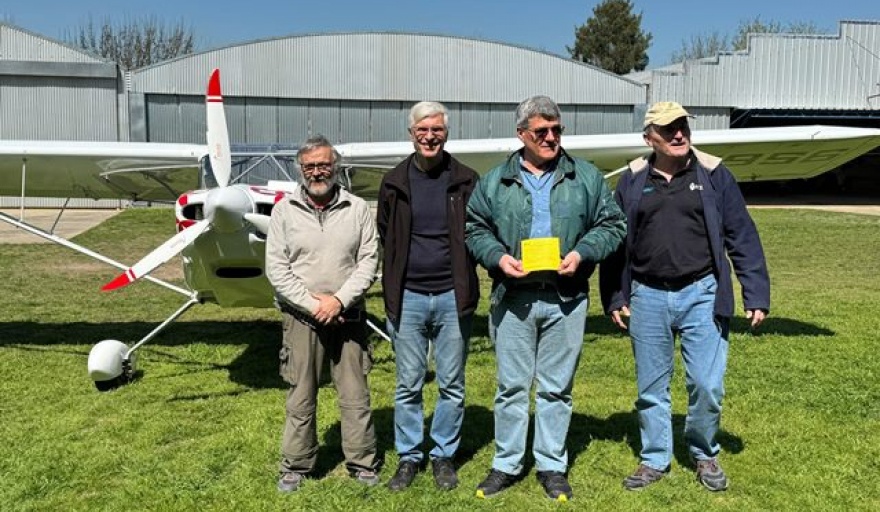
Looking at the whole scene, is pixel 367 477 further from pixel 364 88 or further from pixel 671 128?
pixel 364 88

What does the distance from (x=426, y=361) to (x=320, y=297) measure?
2.06ft

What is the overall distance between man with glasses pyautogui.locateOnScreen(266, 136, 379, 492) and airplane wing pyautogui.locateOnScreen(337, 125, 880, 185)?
8.33ft

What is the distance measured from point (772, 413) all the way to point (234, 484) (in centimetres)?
348

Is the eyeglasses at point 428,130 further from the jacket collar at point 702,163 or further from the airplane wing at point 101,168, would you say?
the airplane wing at point 101,168

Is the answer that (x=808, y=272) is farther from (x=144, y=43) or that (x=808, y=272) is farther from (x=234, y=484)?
(x=144, y=43)

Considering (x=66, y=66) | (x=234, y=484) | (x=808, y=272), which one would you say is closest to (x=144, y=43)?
(x=66, y=66)

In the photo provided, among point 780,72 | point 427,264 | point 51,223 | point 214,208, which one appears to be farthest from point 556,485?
point 780,72

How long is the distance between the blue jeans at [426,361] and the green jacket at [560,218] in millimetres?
336

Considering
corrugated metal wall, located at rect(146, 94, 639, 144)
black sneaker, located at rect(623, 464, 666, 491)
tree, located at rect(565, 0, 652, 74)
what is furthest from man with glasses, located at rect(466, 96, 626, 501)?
tree, located at rect(565, 0, 652, 74)

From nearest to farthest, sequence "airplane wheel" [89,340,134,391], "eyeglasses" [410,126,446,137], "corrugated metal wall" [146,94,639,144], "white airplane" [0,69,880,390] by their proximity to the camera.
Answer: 1. "eyeglasses" [410,126,446,137]
2. "white airplane" [0,69,880,390]
3. "airplane wheel" [89,340,134,391]
4. "corrugated metal wall" [146,94,639,144]

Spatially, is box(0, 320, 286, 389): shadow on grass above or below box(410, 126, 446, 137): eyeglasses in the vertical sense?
below

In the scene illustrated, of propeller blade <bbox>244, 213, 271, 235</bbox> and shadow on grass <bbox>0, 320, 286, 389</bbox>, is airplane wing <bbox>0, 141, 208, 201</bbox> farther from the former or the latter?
propeller blade <bbox>244, 213, 271, 235</bbox>

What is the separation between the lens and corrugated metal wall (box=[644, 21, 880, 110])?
90.4ft

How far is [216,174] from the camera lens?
521 cm
